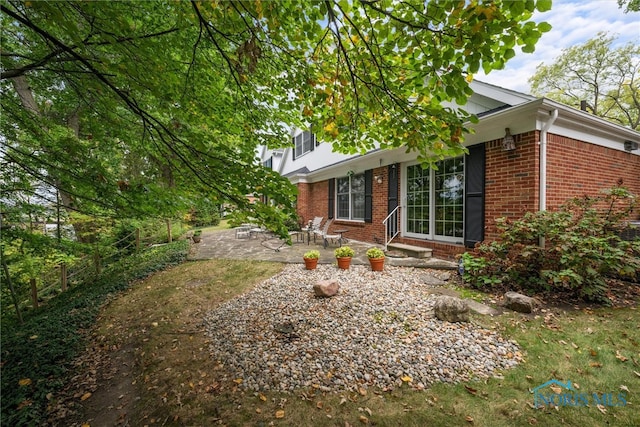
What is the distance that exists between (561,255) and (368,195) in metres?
5.38

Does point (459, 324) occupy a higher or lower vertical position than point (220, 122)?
lower

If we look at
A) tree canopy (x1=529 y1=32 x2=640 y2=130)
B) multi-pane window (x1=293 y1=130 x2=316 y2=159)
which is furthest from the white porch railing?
tree canopy (x1=529 y1=32 x2=640 y2=130)

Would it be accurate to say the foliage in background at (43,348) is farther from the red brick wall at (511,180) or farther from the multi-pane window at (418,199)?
the multi-pane window at (418,199)

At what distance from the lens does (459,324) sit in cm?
322

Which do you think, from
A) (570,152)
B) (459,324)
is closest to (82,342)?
(459,324)

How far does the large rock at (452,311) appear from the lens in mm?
3264

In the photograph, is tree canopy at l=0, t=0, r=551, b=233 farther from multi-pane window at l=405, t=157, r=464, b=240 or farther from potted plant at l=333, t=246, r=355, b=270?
multi-pane window at l=405, t=157, r=464, b=240

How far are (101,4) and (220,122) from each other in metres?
1.54

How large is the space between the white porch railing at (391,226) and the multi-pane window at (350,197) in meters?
1.78

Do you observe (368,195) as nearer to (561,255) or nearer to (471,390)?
(561,255)

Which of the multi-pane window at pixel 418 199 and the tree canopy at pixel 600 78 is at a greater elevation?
the tree canopy at pixel 600 78

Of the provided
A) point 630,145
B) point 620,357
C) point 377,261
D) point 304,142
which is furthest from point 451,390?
point 304,142

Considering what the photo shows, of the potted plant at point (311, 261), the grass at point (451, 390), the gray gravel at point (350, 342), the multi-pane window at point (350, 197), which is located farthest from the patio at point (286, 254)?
the grass at point (451, 390)

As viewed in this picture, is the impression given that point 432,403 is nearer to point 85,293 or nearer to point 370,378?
point 370,378
